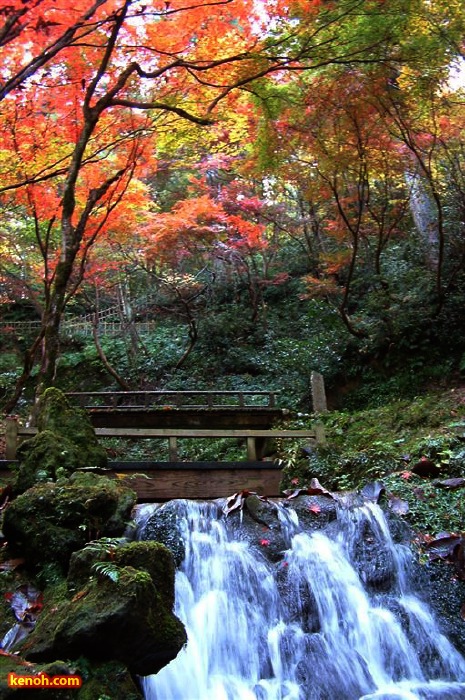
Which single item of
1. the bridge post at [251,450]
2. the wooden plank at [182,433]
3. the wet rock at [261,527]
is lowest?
the wet rock at [261,527]

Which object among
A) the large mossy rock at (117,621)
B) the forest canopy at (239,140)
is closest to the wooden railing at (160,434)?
the forest canopy at (239,140)

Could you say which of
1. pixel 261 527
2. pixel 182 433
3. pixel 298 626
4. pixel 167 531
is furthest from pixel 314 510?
pixel 182 433

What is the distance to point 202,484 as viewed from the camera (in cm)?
733

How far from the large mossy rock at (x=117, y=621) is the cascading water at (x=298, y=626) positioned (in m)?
0.70

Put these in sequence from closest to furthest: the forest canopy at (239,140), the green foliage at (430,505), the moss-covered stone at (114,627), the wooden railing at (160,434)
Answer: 1. the moss-covered stone at (114,627)
2. the green foliage at (430,505)
3. the wooden railing at (160,434)
4. the forest canopy at (239,140)

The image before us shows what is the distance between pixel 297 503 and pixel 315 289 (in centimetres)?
961

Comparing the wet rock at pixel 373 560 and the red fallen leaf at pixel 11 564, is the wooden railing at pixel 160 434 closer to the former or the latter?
the wet rock at pixel 373 560

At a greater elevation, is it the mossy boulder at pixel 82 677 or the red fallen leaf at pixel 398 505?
the red fallen leaf at pixel 398 505

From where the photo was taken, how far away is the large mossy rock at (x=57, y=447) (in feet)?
18.6

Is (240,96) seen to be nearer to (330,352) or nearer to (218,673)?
(330,352)

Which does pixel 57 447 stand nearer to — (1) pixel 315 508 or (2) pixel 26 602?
(2) pixel 26 602

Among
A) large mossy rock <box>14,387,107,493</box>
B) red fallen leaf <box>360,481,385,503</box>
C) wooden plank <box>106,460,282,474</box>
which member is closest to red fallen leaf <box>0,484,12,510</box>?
large mossy rock <box>14,387,107,493</box>

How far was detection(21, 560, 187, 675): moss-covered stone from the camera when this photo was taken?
10.8 feet

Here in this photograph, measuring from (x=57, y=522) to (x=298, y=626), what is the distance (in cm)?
241
